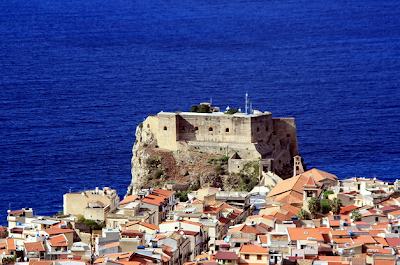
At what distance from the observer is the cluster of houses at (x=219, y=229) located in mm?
73312

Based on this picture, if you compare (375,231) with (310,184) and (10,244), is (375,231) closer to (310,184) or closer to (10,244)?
(310,184)

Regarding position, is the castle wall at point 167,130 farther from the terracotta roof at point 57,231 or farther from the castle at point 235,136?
the terracotta roof at point 57,231

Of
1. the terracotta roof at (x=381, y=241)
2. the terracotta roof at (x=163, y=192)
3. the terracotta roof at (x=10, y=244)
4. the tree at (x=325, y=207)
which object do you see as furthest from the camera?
the terracotta roof at (x=163, y=192)

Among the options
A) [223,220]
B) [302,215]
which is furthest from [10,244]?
[302,215]

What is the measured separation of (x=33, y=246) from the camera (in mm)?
77500

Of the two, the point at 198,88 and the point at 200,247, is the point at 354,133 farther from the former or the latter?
the point at 200,247

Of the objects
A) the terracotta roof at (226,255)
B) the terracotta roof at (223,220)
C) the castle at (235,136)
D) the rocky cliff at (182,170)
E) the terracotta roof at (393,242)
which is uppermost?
the castle at (235,136)

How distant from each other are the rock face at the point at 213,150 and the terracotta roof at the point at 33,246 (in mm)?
29287

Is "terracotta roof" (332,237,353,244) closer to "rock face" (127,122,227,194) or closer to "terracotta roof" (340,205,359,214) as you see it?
"terracotta roof" (340,205,359,214)

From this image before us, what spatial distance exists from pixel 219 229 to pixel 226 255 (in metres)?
13.4

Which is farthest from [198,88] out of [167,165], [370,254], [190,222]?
[370,254]

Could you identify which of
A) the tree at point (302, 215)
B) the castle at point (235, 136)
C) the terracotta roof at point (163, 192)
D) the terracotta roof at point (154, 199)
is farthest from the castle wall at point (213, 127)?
the tree at point (302, 215)

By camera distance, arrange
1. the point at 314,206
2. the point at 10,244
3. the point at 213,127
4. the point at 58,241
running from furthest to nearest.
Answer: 1. the point at 213,127
2. the point at 314,206
3. the point at 58,241
4. the point at 10,244

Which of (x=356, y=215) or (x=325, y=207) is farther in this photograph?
(x=325, y=207)
